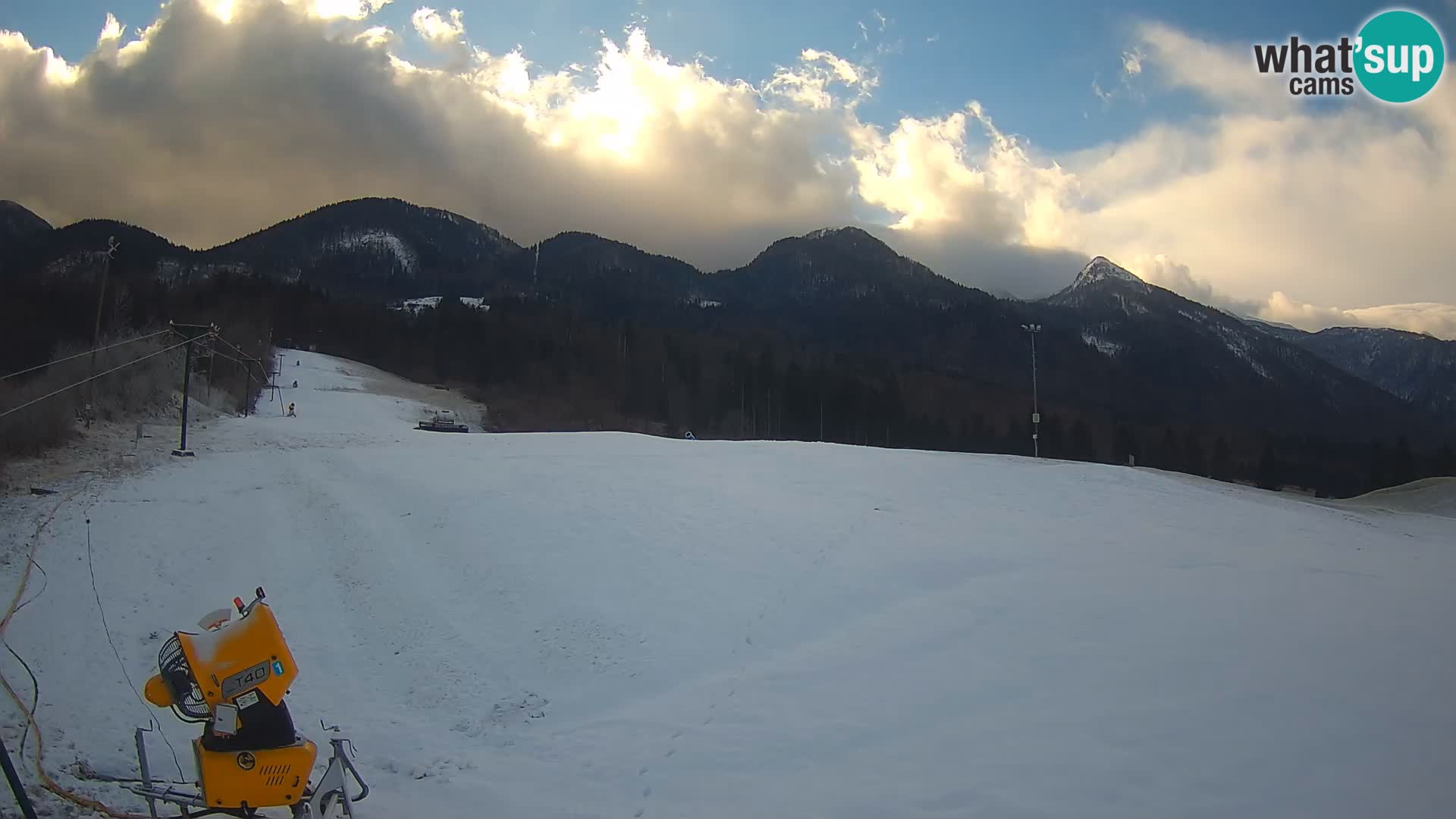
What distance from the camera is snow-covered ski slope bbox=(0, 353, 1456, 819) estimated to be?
616 centimetres

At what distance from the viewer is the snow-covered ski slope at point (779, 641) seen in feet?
20.2

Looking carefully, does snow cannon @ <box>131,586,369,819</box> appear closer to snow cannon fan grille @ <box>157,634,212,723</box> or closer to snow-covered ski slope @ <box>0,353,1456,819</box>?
snow cannon fan grille @ <box>157,634,212,723</box>

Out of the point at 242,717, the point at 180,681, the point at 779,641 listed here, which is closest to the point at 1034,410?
the point at 779,641

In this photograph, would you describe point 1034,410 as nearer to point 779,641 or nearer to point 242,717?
point 779,641

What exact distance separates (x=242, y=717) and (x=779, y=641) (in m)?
6.20

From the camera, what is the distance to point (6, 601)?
9102mm

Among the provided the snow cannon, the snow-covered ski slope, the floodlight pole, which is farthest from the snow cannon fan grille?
the floodlight pole

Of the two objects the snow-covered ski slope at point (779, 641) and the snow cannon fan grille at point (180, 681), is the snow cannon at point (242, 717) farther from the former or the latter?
the snow-covered ski slope at point (779, 641)

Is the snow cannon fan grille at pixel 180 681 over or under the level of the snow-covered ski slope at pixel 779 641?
over

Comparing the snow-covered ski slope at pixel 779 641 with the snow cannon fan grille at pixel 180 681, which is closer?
the snow cannon fan grille at pixel 180 681

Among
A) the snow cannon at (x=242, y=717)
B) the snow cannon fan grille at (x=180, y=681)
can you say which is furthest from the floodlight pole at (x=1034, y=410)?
the snow cannon fan grille at (x=180, y=681)

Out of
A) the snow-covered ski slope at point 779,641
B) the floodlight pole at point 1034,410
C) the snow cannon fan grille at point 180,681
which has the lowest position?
the snow-covered ski slope at point 779,641

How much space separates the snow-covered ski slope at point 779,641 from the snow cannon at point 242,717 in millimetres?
1113

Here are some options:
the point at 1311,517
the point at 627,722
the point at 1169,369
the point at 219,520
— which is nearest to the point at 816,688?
the point at 627,722
